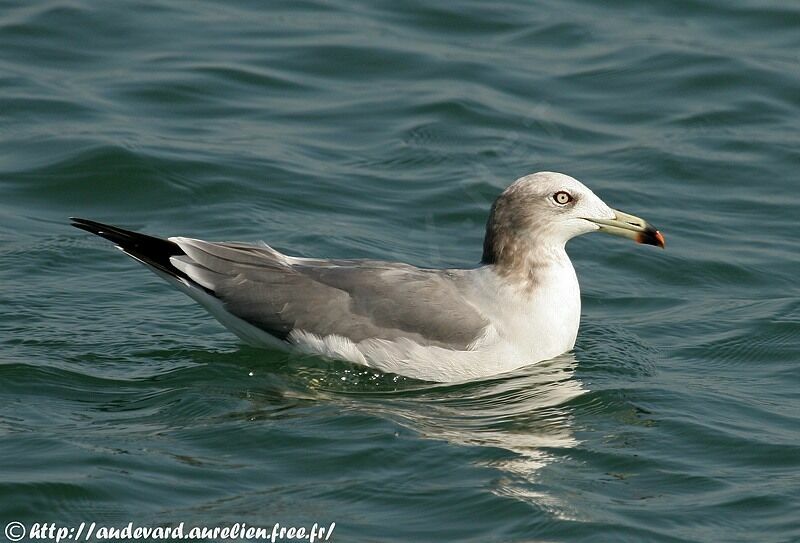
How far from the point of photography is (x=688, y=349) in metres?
10.4

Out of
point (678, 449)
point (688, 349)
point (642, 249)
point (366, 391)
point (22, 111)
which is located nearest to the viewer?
point (678, 449)

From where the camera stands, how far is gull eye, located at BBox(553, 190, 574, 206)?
967cm

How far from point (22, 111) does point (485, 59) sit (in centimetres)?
503

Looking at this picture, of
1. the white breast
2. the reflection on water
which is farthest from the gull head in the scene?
the reflection on water

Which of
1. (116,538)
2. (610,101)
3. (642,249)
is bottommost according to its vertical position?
(116,538)

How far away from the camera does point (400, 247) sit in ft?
40.1

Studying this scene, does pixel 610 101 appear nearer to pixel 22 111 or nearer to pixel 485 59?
pixel 485 59

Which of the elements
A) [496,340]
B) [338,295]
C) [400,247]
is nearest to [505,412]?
[496,340]

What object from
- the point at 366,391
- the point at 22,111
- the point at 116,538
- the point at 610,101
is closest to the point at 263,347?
the point at 366,391

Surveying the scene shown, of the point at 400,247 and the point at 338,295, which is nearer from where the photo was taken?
the point at 338,295
